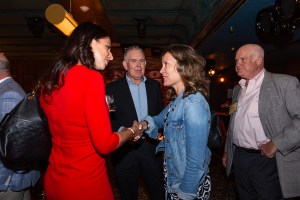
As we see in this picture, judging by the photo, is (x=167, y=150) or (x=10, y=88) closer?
(x=167, y=150)

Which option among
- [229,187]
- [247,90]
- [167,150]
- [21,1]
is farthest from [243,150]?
[21,1]

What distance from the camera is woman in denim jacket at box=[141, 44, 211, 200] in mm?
1425

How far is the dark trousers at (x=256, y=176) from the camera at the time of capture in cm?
224

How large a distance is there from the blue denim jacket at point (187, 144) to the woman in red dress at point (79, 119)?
1.16 feet

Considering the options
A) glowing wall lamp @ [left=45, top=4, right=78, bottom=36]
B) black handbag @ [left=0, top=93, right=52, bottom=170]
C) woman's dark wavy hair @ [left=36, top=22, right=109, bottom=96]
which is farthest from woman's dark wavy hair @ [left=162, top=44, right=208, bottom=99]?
glowing wall lamp @ [left=45, top=4, right=78, bottom=36]

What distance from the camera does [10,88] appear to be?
1.98 metres

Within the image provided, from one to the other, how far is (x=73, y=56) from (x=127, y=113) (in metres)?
1.32

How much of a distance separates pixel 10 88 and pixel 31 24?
4913 mm

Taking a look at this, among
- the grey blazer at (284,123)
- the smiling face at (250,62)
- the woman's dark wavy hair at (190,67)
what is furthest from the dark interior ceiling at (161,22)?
the woman's dark wavy hair at (190,67)

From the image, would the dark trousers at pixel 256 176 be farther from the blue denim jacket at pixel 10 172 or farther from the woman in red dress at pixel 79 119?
the blue denim jacket at pixel 10 172

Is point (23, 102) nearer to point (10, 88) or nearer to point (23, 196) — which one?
point (10, 88)

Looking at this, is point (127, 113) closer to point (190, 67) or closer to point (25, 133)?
point (190, 67)

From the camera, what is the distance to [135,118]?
2.64m

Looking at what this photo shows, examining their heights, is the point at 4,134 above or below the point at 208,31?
below
